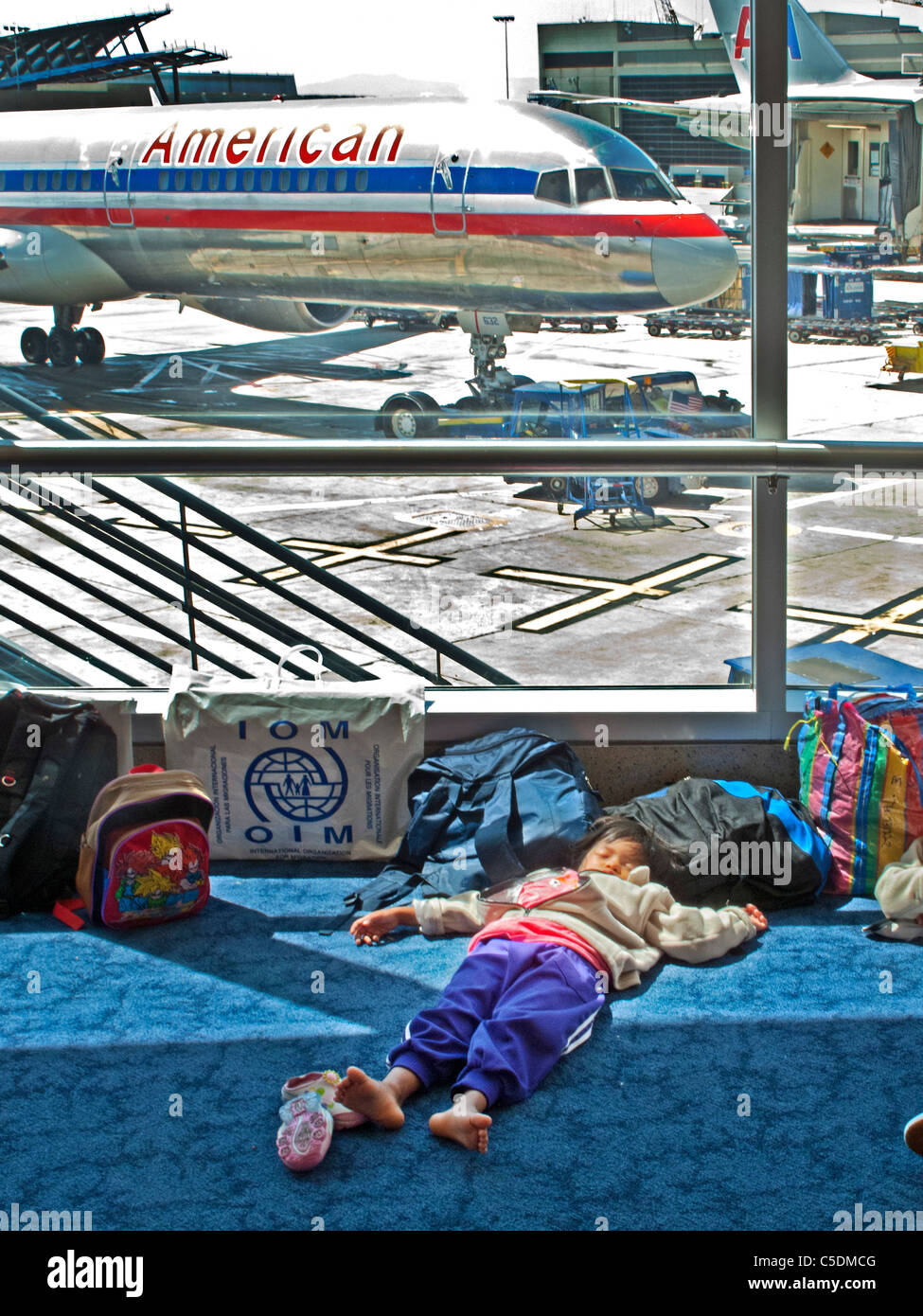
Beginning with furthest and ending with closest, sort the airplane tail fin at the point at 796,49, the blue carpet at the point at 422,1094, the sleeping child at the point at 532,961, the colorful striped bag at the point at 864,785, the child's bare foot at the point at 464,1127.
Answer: the airplane tail fin at the point at 796,49
the colorful striped bag at the point at 864,785
the sleeping child at the point at 532,961
the child's bare foot at the point at 464,1127
the blue carpet at the point at 422,1094

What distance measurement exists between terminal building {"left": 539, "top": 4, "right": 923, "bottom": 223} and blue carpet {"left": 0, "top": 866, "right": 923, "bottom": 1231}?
1.93m

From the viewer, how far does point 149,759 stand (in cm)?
371

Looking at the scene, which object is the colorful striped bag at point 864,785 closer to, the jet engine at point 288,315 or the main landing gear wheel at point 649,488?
the main landing gear wheel at point 649,488

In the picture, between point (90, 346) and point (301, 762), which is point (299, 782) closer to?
point (301, 762)

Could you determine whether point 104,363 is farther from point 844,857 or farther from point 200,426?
point 844,857

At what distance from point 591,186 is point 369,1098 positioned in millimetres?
2967

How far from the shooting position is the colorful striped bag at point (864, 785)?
316cm

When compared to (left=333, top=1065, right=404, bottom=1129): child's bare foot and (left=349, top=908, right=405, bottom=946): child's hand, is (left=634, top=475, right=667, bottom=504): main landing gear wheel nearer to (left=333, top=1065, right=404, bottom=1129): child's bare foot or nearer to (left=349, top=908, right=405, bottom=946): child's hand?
(left=349, top=908, right=405, bottom=946): child's hand

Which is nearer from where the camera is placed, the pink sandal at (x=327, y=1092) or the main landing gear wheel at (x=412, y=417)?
the pink sandal at (x=327, y=1092)

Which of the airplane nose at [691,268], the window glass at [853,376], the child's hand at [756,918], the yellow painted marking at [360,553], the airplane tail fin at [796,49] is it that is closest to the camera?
the child's hand at [756,918]

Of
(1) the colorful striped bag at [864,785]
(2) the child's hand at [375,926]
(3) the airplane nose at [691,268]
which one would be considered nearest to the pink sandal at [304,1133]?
(2) the child's hand at [375,926]

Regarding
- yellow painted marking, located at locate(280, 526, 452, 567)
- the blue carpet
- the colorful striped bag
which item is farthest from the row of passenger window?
the blue carpet

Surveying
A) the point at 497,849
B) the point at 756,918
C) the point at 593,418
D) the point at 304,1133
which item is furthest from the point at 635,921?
the point at 593,418

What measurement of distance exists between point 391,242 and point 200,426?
0.87 m
